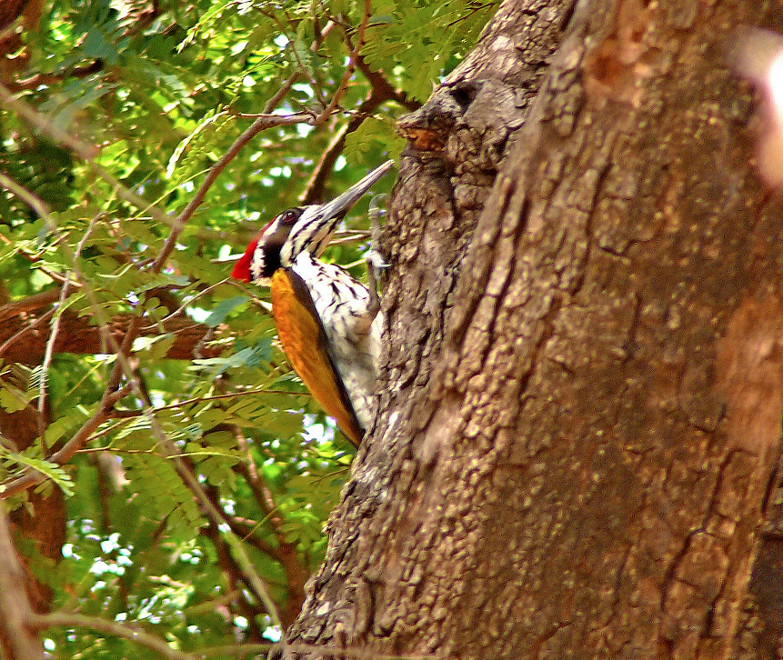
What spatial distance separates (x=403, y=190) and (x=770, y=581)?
1494 mm

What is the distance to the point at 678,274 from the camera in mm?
1671

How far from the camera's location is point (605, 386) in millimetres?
1733

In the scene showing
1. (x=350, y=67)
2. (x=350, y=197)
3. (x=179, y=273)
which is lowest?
(x=179, y=273)

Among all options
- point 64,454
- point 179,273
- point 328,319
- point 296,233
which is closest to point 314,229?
point 296,233

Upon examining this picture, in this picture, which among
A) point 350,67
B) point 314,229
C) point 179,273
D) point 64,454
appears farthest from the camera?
point 314,229

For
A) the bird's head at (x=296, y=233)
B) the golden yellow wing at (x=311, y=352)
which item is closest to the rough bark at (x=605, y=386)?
the golden yellow wing at (x=311, y=352)

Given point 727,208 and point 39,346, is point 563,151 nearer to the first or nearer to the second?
point 727,208

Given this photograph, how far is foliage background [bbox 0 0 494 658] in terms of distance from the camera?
323 cm

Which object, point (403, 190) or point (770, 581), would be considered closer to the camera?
point (770, 581)

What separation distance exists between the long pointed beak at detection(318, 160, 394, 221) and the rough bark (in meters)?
2.49

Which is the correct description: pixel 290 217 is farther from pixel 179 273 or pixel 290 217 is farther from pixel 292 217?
pixel 179 273

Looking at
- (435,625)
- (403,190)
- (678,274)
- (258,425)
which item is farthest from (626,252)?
(258,425)

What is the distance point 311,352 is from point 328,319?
19 cm

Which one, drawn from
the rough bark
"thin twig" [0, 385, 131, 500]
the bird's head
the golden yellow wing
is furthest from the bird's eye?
the rough bark
